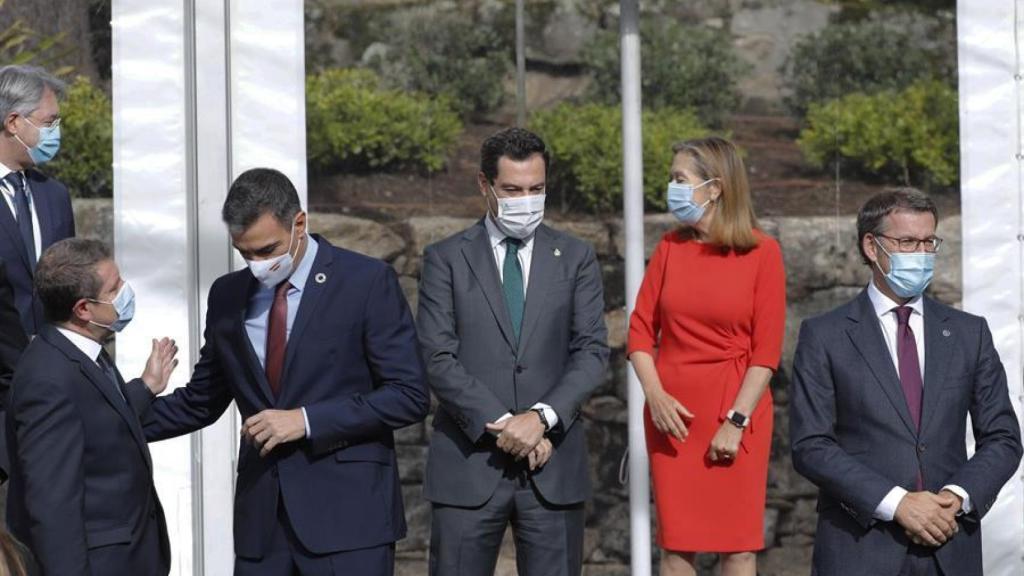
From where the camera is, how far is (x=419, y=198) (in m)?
7.09

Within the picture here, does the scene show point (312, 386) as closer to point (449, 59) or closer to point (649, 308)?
point (649, 308)

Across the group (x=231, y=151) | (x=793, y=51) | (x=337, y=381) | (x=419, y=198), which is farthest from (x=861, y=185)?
(x=337, y=381)

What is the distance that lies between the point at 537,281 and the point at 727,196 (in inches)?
28.2

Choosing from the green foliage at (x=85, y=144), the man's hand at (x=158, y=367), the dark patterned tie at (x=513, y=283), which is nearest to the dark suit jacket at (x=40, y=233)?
the man's hand at (x=158, y=367)

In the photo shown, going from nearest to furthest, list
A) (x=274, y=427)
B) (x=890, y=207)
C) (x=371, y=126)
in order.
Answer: (x=274, y=427)
(x=890, y=207)
(x=371, y=126)

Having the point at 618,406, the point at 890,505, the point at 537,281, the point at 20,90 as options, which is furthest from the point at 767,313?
the point at 20,90

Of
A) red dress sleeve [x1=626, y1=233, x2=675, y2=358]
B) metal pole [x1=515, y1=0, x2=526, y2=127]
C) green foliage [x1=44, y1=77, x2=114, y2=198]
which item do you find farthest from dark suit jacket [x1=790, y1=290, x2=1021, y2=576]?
metal pole [x1=515, y1=0, x2=526, y2=127]

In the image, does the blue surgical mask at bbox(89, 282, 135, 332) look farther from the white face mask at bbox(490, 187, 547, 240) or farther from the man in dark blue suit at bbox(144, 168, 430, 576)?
the white face mask at bbox(490, 187, 547, 240)

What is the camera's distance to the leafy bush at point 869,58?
761 centimetres

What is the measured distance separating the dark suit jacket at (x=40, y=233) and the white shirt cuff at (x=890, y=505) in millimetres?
2397

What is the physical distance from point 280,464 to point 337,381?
10.1 inches

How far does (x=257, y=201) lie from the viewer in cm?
450

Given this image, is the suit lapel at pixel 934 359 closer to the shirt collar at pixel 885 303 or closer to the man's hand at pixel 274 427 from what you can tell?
the shirt collar at pixel 885 303

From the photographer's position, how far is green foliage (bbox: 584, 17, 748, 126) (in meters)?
7.63
